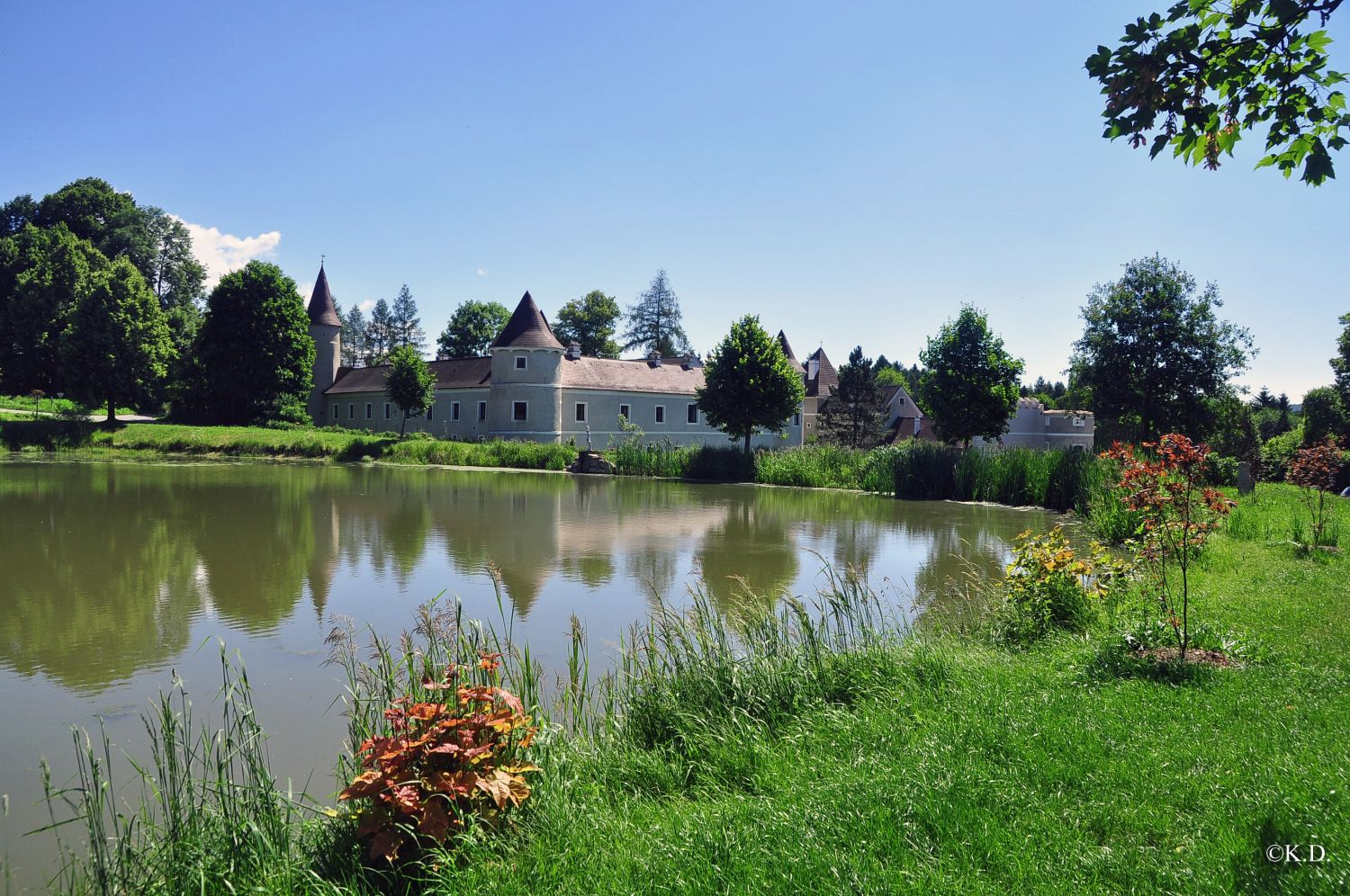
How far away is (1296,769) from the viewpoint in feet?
11.8

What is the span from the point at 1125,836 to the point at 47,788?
4169 mm

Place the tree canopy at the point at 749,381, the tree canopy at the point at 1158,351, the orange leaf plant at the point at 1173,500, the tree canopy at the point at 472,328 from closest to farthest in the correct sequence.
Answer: the orange leaf plant at the point at 1173,500, the tree canopy at the point at 1158,351, the tree canopy at the point at 749,381, the tree canopy at the point at 472,328

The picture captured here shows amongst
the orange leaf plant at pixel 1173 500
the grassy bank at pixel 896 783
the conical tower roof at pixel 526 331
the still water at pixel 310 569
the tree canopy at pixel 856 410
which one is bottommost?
the still water at pixel 310 569

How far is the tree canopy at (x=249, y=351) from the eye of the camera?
4369 centimetres

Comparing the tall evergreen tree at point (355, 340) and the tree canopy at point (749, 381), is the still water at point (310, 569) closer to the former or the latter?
the tree canopy at point (749, 381)

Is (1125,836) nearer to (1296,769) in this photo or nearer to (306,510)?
(1296,769)

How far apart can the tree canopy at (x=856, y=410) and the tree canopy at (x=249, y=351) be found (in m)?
29.4

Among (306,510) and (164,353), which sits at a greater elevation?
(164,353)

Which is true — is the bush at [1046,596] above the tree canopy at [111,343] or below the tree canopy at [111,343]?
below

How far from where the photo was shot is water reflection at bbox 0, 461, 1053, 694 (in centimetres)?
838

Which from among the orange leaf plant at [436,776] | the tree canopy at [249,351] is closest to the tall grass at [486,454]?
the tree canopy at [249,351]

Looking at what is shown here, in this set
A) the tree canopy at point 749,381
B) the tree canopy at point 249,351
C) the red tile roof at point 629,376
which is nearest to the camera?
the tree canopy at point 749,381

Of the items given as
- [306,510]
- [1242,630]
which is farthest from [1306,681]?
[306,510]

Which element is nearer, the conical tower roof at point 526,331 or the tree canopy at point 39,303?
the conical tower roof at point 526,331
